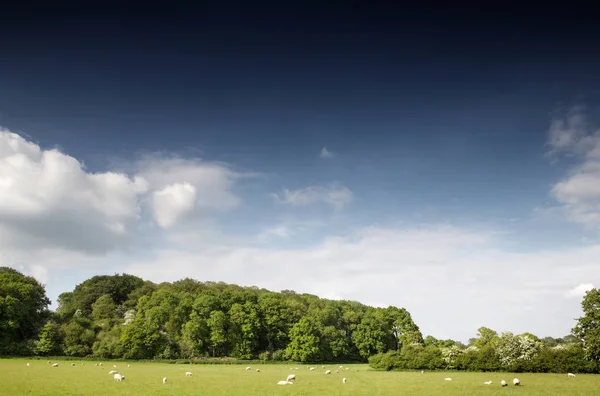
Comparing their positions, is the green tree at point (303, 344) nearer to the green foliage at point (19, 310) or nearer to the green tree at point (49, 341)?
the green tree at point (49, 341)

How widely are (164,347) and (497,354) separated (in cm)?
6241

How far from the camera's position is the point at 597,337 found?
5400 centimetres

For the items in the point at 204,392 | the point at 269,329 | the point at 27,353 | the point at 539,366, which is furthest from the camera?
the point at 269,329

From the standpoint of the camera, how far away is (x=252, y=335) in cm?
9344

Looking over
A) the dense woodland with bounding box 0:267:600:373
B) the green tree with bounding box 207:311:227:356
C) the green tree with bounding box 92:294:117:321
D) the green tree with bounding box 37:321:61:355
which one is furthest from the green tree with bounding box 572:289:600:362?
the green tree with bounding box 92:294:117:321

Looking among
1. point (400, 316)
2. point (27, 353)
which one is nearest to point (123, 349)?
point (27, 353)

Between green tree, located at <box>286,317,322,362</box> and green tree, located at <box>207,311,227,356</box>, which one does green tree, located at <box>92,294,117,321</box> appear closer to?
green tree, located at <box>207,311,227,356</box>

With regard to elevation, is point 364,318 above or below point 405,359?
above

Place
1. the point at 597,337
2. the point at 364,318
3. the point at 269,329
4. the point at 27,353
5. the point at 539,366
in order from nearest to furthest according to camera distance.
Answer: the point at 597,337
the point at 539,366
the point at 27,353
the point at 269,329
the point at 364,318

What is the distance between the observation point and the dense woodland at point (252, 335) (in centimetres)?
5981

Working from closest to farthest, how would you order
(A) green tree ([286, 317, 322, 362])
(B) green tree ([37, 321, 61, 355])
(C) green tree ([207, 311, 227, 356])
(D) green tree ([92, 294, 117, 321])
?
(B) green tree ([37, 321, 61, 355]) → (C) green tree ([207, 311, 227, 356]) → (A) green tree ([286, 317, 322, 362]) → (D) green tree ([92, 294, 117, 321])

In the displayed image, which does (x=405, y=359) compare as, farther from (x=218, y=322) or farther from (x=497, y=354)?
(x=218, y=322)

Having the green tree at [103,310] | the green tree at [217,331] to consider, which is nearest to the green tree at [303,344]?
the green tree at [217,331]

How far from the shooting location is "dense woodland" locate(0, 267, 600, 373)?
59.8 m
